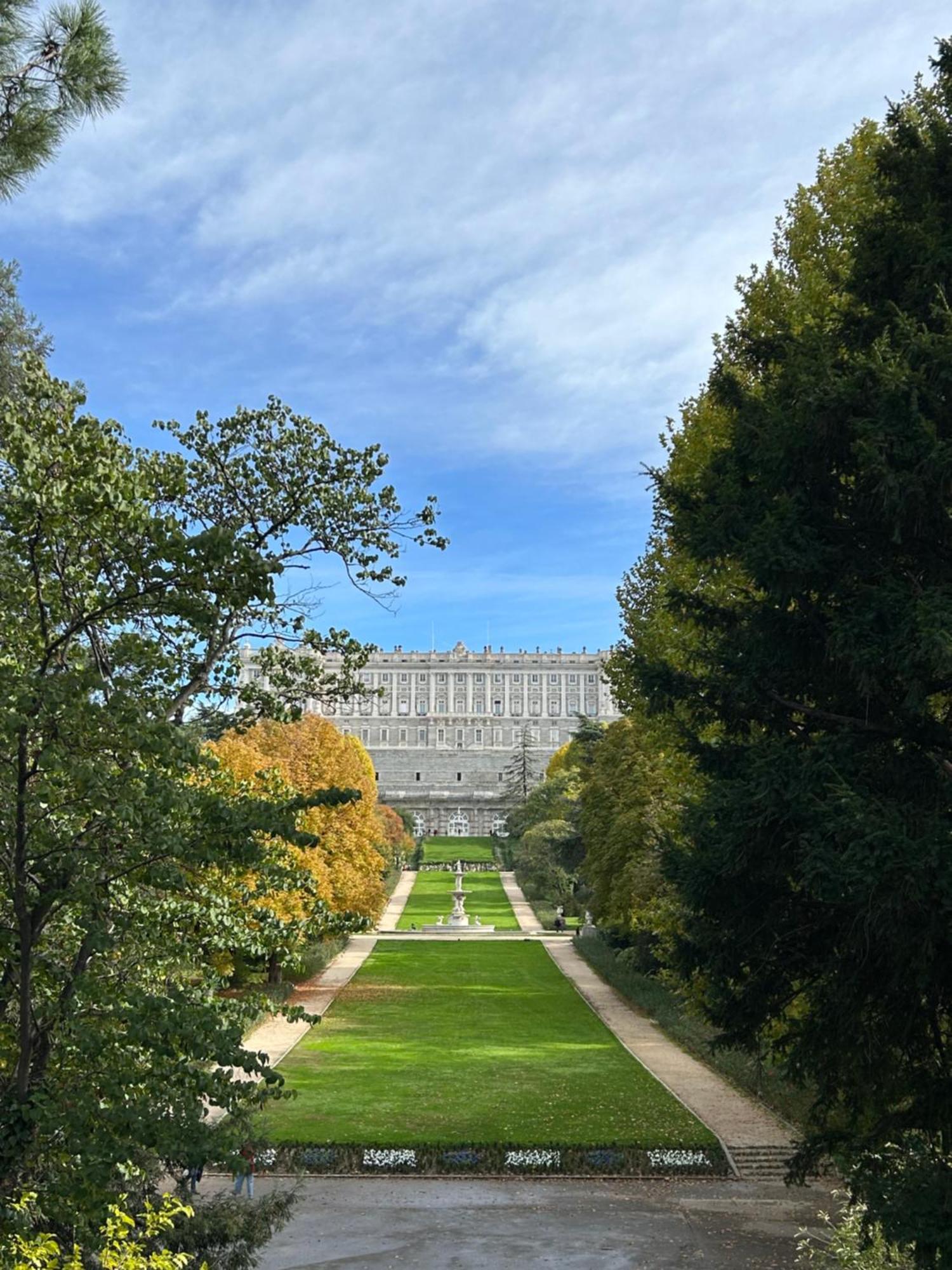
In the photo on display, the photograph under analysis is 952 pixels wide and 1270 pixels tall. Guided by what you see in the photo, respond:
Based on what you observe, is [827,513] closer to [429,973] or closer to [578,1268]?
[578,1268]

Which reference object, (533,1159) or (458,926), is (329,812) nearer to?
(533,1159)

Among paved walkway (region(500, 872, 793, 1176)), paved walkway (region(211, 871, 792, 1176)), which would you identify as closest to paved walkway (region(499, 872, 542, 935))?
paved walkway (region(211, 871, 792, 1176))

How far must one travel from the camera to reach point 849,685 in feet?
35.9

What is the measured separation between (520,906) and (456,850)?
1115 inches

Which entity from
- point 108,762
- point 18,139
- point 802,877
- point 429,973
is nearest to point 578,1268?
point 802,877

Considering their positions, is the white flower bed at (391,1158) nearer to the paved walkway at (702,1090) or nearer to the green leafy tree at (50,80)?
the paved walkway at (702,1090)

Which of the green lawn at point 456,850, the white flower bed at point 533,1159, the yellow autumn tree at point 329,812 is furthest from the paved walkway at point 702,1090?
the green lawn at point 456,850

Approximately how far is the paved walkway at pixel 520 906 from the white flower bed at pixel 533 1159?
35.7 meters

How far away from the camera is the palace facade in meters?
131

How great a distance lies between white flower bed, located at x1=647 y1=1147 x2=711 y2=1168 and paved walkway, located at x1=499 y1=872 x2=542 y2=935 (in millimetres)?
35624

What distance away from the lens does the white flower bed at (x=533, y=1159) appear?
60.7 feet

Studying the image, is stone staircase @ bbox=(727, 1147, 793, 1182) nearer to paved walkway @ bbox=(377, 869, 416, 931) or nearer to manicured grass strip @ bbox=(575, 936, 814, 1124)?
manicured grass strip @ bbox=(575, 936, 814, 1124)

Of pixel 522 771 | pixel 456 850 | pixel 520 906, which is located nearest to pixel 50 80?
pixel 520 906

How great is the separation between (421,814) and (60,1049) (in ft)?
337
